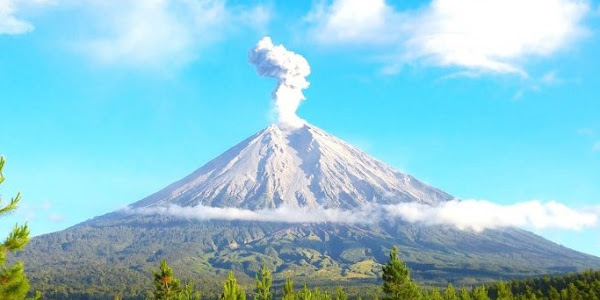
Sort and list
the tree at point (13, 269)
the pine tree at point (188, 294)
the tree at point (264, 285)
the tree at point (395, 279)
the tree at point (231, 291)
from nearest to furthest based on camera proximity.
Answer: the tree at point (13, 269) < the tree at point (231, 291) < the pine tree at point (188, 294) < the tree at point (264, 285) < the tree at point (395, 279)

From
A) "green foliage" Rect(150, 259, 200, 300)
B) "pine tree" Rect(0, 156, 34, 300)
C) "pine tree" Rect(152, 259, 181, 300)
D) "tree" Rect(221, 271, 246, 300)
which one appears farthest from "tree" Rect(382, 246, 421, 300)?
"pine tree" Rect(0, 156, 34, 300)

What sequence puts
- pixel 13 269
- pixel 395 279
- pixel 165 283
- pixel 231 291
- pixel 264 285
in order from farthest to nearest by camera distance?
pixel 395 279
pixel 165 283
pixel 264 285
pixel 231 291
pixel 13 269

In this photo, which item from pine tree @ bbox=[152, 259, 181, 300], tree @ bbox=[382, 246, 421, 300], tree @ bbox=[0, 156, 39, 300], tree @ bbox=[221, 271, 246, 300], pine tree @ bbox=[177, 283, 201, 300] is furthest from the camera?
tree @ bbox=[382, 246, 421, 300]

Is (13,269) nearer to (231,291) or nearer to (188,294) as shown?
(231,291)

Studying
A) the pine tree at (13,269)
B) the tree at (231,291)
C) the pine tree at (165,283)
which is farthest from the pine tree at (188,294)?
the pine tree at (13,269)

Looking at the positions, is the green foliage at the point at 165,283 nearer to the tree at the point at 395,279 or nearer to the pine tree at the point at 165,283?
the pine tree at the point at 165,283

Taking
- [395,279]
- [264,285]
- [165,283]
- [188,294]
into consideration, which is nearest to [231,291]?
[264,285]

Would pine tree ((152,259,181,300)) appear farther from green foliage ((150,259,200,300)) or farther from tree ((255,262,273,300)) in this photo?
tree ((255,262,273,300))

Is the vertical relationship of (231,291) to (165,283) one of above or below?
above

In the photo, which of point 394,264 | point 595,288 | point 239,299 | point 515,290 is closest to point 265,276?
point 239,299
